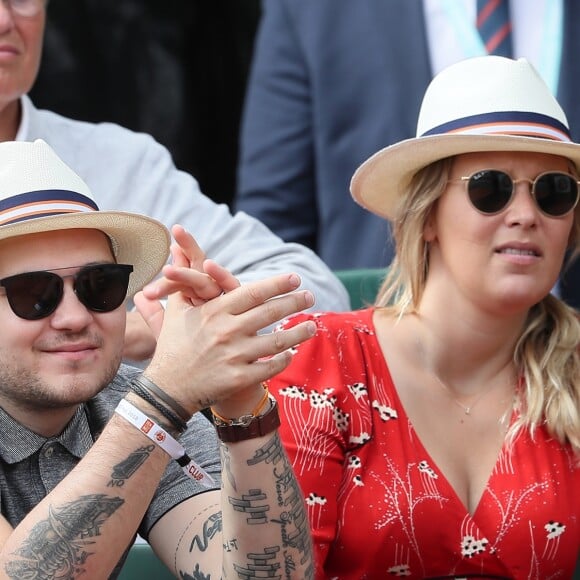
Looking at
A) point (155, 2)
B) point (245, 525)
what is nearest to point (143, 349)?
point (245, 525)

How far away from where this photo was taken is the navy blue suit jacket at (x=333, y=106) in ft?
13.5

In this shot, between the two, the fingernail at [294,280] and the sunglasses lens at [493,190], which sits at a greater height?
the sunglasses lens at [493,190]

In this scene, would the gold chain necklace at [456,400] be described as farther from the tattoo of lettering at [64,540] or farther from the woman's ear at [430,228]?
the tattoo of lettering at [64,540]

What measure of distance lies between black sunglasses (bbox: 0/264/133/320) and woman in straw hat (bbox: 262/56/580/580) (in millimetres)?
656

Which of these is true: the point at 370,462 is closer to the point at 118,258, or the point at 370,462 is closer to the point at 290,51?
the point at 118,258

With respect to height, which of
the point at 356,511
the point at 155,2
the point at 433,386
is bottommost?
the point at 356,511

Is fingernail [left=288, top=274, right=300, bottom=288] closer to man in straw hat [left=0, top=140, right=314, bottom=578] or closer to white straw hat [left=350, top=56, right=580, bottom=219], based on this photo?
man in straw hat [left=0, top=140, right=314, bottom=578]

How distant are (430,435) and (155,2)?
2963 millimetres

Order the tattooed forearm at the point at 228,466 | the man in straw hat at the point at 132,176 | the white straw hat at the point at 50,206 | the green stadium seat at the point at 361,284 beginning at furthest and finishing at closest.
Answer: the green stadium seat at the point at 361,284 → the man in straw hat at the point at 132,176 → the white straw hat at the point at 50,206 → the tattooed forearm at the point at 228,466

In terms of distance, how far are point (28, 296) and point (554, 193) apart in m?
1.19

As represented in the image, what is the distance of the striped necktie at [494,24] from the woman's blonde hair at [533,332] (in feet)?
3.35

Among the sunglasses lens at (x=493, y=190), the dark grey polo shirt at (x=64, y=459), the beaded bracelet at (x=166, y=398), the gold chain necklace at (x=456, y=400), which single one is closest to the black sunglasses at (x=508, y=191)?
the sunglasses lens at (x=493, y=190)

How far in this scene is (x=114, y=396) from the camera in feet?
8.54

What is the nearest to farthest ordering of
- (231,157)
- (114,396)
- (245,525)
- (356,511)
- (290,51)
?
(245,525)
(114,396)
(356,511)
(290,51)
(231,157)
